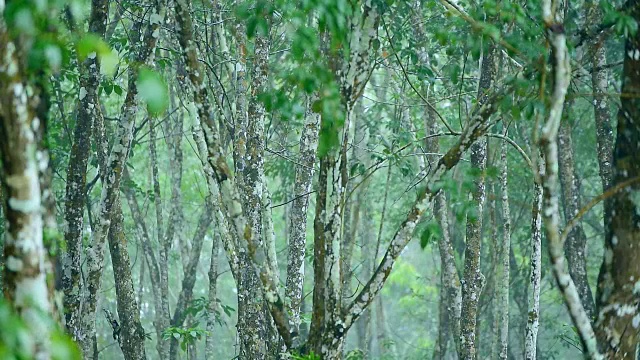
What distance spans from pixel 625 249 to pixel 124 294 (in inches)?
213

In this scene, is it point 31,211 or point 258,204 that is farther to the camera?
point 258,204

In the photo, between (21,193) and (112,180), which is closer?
(21,193)

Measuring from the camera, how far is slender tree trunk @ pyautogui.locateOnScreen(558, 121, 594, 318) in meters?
11.0

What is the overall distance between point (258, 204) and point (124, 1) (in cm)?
331

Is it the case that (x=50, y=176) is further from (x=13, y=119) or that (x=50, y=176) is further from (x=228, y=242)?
(x=228, y=242)

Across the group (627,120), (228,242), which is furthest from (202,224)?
(627,120)

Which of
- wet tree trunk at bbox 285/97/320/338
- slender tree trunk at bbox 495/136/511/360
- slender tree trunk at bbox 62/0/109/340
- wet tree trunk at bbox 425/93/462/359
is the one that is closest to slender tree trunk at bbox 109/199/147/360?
slender tree trunk at bbox 62/0/109/340

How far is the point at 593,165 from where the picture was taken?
17562mm

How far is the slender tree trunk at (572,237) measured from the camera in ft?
36.1

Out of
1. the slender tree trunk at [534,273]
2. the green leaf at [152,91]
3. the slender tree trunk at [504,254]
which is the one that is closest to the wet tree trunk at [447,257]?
the slender tree trunk at [504,254]

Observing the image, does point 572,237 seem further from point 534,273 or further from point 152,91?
point 152,91

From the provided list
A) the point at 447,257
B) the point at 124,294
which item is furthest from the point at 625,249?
the point at 447,257

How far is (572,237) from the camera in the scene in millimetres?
11305

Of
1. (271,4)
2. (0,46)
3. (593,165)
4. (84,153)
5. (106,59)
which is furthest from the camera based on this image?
(593,165)
